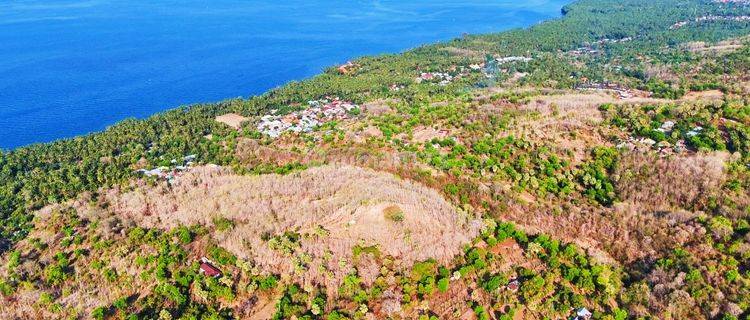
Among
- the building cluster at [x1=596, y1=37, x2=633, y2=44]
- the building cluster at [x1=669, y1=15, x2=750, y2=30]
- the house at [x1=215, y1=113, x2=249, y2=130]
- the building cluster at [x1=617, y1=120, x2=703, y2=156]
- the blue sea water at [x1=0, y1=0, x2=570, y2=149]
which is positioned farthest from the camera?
the building cluster at [x1=669, y1=15, x2=750, y2=30]

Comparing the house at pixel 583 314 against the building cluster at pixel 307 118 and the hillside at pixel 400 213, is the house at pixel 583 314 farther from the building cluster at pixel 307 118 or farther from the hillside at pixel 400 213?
the building cluster at pixel 307 118

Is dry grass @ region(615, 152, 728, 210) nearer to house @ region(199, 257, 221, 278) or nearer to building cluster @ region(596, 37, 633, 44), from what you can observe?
house @ region(199, 257, 221, 278)

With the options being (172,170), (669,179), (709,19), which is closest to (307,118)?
(172,170)

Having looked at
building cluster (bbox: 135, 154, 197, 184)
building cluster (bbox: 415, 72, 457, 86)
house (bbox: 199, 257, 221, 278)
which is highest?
house (bbox: 199, 257, 221, 278)

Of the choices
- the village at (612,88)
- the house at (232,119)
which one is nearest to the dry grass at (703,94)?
the village at (612,88)

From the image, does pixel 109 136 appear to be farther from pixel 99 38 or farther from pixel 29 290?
pixel 99 38

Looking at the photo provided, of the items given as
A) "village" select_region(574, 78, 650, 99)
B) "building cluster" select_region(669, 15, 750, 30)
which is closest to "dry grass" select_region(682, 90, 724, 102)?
"village" select_region(574, 78, 650, 99)
